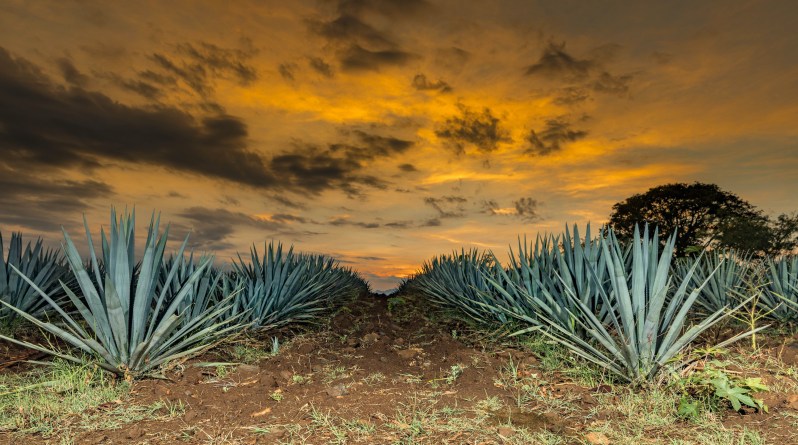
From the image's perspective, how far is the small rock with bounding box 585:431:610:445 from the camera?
3.22 m

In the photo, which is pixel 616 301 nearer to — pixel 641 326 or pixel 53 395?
pixel 641 326

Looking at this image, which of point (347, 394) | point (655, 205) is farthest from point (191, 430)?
point (655, 205)

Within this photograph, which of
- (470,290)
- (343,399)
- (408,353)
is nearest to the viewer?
(343,399)

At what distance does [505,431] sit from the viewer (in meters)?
3.32

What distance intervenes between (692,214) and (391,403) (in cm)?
2717

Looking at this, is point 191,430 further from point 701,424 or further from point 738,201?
point 738,201

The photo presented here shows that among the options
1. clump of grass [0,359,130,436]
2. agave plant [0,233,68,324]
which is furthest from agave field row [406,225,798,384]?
agave plant [0,233,68,324]

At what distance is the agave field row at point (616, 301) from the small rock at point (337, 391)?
159 centimetres

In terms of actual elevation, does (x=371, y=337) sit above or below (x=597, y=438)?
above

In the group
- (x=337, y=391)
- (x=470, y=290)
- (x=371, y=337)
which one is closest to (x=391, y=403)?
(x=337, y=391)

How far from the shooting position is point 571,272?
5832 millimetres

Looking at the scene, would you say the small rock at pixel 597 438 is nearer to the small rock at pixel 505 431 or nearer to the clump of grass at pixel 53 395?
the small rock at pixel 505 431

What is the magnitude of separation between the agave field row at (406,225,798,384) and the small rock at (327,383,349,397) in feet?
5.22

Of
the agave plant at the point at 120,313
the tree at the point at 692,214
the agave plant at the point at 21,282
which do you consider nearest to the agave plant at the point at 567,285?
the agave plant at the point at 120,313
